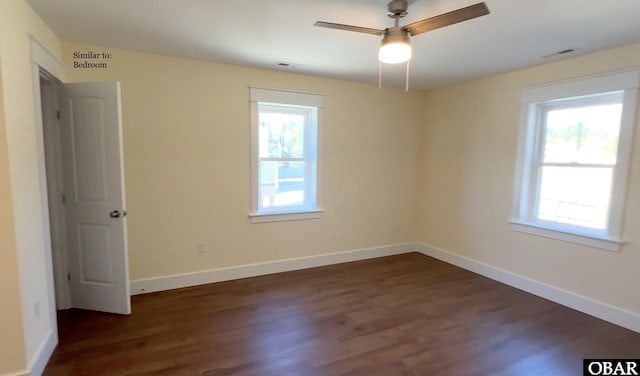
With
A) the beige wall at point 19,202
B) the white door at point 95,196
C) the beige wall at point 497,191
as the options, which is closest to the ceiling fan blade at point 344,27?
the beige wall at point 19,202

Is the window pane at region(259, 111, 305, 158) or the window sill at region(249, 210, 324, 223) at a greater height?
the window pane at region(259, 111, 305, 158)

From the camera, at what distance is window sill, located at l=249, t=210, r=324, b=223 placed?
3.89 metres

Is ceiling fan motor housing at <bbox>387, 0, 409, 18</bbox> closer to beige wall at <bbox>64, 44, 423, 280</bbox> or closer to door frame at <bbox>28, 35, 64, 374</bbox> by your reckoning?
beige wall at <bbox>64, 44, 423, 280</bbox>

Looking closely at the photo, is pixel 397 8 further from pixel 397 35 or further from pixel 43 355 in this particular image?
pixel 43 355

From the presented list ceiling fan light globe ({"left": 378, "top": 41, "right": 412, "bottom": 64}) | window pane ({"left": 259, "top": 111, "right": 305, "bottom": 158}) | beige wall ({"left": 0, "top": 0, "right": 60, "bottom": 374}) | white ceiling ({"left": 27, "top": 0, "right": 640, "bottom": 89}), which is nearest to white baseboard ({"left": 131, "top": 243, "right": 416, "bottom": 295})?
beige wall ({"left": 0, "top": 0, "right": 60, "bottom": 374})

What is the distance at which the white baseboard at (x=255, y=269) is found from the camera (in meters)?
3.41

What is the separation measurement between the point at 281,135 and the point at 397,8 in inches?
91.9

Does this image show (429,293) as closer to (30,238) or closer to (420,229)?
(420,229)

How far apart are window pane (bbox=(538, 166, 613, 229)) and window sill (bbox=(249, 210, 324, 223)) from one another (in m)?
2.62

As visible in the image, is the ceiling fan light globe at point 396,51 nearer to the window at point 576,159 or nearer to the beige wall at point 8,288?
the window at point 576,159

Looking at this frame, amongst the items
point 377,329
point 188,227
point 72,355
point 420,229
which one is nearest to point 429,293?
point 377,329

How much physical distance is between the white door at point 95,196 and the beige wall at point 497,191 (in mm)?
3964

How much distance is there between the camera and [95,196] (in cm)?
280

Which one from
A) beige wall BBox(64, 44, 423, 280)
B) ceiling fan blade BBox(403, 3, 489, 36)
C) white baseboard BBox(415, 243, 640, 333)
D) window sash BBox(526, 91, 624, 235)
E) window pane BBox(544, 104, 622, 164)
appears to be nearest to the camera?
ceiling fan blade BBox(403, 3, 489, 36)
